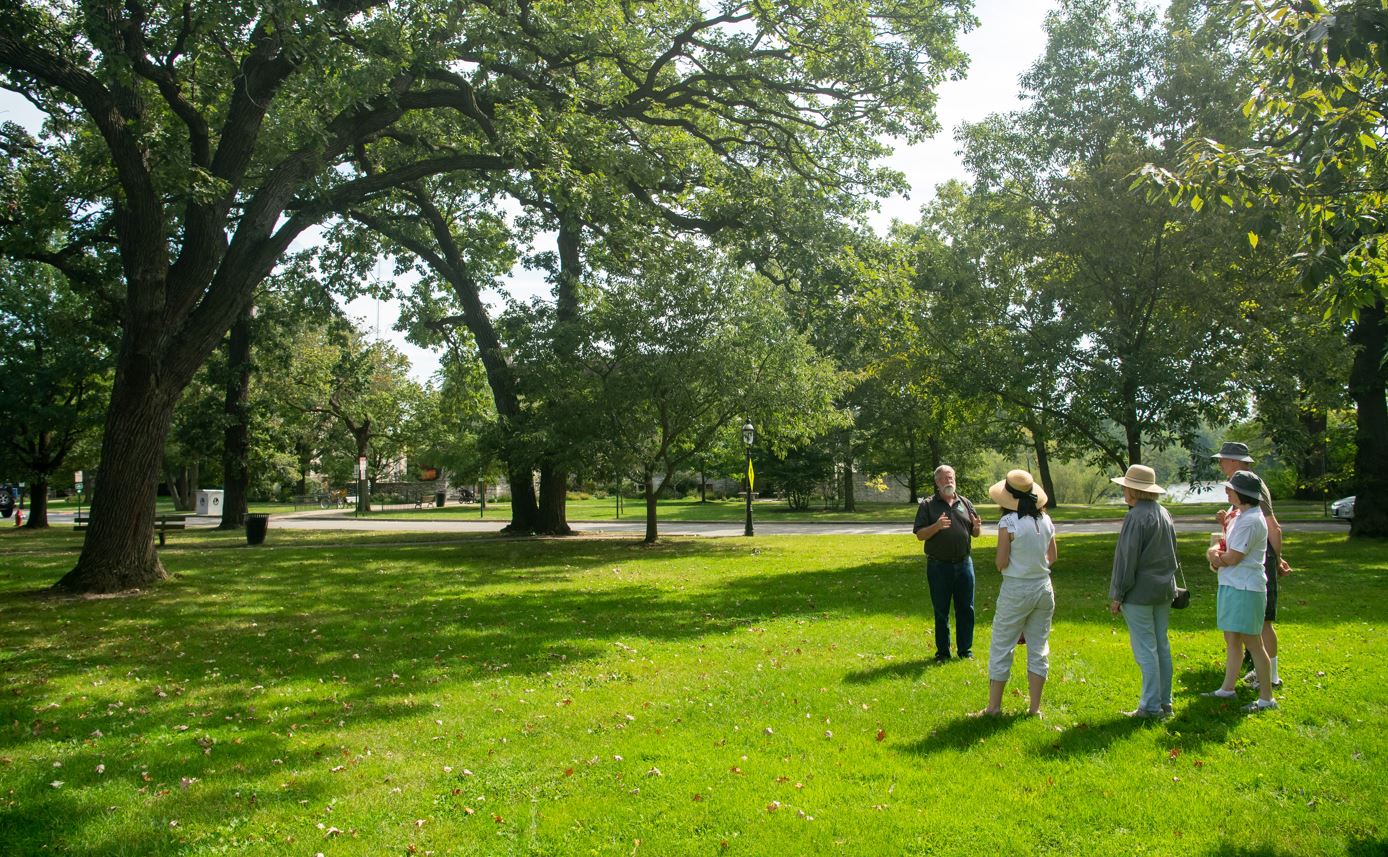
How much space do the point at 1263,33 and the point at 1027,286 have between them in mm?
12592

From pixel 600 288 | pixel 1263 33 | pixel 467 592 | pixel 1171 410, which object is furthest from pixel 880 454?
pixel 1263 33

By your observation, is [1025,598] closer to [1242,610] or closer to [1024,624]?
[1024,624]

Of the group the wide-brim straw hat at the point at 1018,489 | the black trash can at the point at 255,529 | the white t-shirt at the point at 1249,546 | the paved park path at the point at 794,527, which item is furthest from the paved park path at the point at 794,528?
the wide-brim straw hat at the point at 1018,489

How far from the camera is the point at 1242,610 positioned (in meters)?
6.55

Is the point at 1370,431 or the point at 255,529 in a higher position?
the point at 1370,431

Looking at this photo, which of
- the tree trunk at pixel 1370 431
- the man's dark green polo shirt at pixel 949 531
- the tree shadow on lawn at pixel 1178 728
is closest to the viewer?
the tree shadow on lawn at pixel 1178 728

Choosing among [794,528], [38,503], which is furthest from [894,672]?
[38,503]

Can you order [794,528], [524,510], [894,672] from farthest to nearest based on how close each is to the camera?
1. [794,528]
2. [524,510]
3. [894,672]

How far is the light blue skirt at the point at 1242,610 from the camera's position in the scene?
651 cm

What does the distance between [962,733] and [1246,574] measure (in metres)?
2.48

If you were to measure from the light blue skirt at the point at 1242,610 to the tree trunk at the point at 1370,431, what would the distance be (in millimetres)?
16672

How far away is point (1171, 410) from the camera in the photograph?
51.0 ft

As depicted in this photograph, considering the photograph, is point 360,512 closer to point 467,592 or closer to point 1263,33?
point 467,592

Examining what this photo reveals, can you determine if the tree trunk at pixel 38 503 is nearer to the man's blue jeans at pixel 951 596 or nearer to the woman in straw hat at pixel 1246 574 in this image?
Result: the man's blue jeans at pixel 951 596
